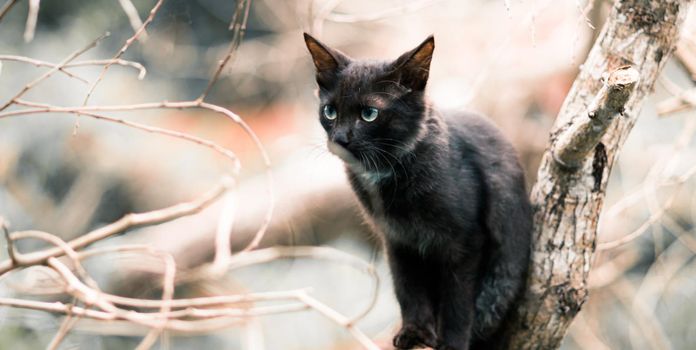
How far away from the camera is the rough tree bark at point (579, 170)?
317cm

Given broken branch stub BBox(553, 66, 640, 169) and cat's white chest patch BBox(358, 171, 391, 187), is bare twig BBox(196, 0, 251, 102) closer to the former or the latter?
cat's white chest patch BBox(358, 171, 391, 187)

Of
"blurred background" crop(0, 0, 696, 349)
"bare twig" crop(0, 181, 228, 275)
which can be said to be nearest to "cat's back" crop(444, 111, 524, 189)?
"bare twig" crop(0, 181, 228, 275)

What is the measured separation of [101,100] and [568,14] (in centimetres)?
443

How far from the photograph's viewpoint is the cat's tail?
350 cm

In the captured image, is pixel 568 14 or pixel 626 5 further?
pixel 568 14

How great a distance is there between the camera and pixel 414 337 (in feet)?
12.1

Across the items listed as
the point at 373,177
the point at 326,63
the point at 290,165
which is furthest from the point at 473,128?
the point at 290,165

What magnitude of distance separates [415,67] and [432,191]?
59 cm

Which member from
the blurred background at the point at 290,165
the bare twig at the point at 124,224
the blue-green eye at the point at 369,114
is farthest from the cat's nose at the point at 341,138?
the blurred background at the point at 290,165

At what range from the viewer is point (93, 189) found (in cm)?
672

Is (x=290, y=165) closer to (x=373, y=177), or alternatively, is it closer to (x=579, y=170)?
(x=373, y=177)

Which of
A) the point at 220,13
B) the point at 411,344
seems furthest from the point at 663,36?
the point at 220,13

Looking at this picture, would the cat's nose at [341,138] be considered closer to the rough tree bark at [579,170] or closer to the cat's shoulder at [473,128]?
the cat's shoulder at [473,128]

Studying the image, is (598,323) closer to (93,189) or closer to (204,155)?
(204,155)
